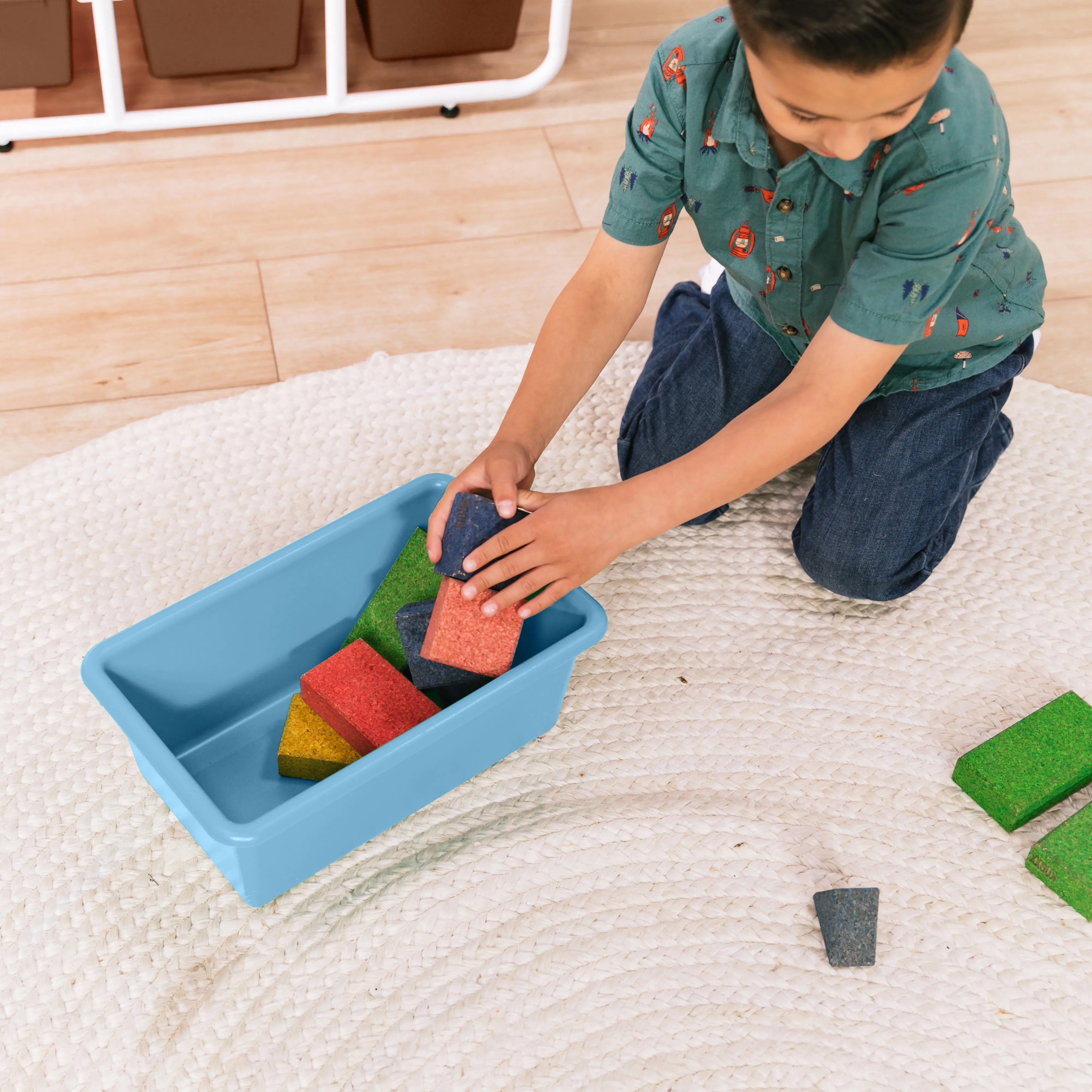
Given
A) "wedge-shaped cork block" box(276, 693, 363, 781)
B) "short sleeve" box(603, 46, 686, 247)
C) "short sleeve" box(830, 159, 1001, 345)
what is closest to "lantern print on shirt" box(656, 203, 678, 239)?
"short sleeve" box(603, 46, 686, 247)

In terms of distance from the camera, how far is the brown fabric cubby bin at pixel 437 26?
141 centimetres

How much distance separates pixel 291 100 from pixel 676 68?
788 mm

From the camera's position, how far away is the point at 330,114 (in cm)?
146

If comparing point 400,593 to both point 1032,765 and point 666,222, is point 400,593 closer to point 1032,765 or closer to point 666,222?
point 666,222

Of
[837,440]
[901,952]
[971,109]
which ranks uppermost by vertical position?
[971,109]

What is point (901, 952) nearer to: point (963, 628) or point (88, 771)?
point (963, 628)

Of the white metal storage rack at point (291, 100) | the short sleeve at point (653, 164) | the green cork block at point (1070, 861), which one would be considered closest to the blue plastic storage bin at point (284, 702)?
the short sleeve at point (653, 164)

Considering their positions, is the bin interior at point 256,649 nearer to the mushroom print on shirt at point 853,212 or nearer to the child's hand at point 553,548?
the child's hand at point 553,548

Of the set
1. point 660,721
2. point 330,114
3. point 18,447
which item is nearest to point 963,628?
point 660,721

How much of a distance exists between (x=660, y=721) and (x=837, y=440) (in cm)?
29

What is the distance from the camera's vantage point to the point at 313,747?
0.79 meters

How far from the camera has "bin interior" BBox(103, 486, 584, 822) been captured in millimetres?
782

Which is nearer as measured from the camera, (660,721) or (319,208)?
(660,721)

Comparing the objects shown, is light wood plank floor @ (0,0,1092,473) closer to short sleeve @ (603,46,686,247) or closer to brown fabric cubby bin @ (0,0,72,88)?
brown fabric cubby bin @ (0,0,72,88)
